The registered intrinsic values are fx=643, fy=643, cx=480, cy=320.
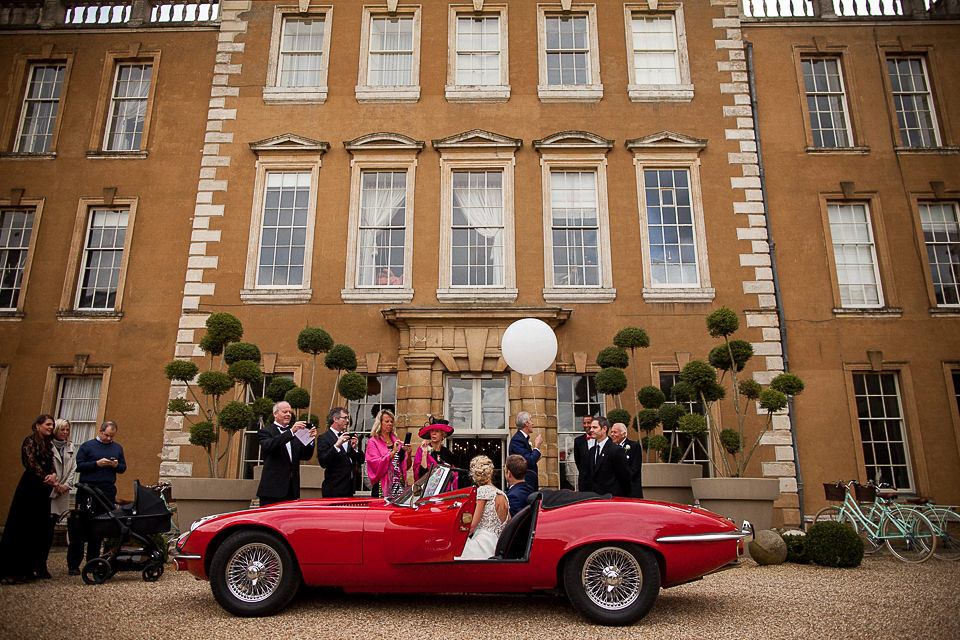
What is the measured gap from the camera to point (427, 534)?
4957 mm

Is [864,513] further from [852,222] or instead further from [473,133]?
[473,133]

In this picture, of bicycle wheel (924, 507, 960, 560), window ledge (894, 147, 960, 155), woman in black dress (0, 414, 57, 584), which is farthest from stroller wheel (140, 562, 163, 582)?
window ledge (894, 147, 960, 155)

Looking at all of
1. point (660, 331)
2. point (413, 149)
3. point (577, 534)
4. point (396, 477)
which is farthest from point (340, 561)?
point (413, 149)

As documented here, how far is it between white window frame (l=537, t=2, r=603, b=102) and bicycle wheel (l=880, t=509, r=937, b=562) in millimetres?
8993

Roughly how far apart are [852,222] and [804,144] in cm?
183

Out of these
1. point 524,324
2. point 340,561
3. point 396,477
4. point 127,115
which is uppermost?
point 127,115

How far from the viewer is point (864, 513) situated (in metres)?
9.62

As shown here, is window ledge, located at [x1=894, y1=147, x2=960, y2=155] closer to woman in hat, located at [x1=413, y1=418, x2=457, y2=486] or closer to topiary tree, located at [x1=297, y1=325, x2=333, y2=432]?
woman in hat, located at [x1=413, y1=418, x2=457, y2=486]

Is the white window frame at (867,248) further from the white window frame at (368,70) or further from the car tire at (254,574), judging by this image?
the car tire at (254,574)

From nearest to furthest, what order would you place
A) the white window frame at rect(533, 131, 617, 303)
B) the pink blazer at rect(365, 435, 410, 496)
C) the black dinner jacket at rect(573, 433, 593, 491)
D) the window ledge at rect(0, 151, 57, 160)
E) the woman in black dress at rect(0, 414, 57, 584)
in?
the woman in black dress at rect(0, 414, 57, 584) < the black dinner jacket at rect(573, 433, 593, 491) < the pink blazer at rect(365, 435, 410, 496) < the white window frame at rect(533, 131, 617, 303) < the window ledge at rect(0, 151, 57, 160)

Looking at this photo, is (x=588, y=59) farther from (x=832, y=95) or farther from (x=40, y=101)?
(x=40, y=101)

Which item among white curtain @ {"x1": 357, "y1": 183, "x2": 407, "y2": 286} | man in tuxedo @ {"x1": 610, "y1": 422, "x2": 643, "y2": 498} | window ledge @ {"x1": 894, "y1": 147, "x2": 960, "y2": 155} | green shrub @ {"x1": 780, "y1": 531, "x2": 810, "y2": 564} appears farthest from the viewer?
window ledge @ {"x1": 894, "y1": 147, "x2": 960, "y2": 155}

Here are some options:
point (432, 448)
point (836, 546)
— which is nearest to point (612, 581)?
point (432, 448)

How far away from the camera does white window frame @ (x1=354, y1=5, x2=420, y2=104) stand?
1309 cm
